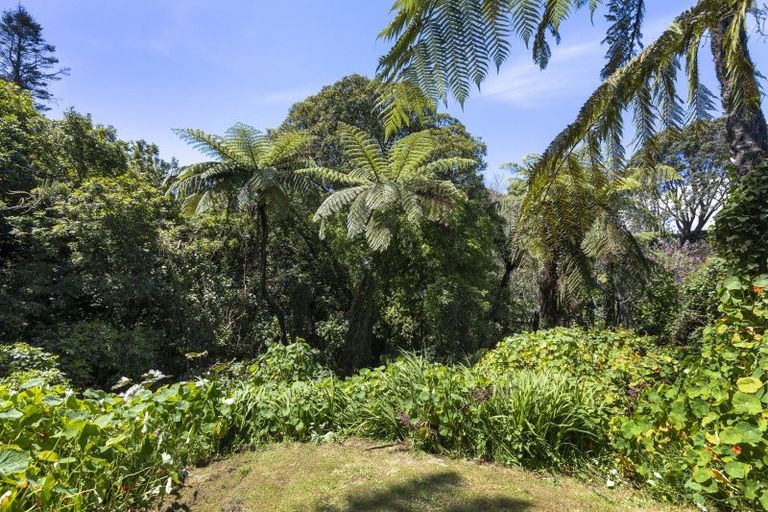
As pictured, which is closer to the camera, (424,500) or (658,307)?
(424,500)

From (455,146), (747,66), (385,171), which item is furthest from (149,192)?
(747,66)

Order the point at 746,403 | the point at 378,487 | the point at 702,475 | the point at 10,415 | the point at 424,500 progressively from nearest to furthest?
the point at 10,415
the point at 746,403
the point at 702,475
the point at 424,500
the point at 378,487

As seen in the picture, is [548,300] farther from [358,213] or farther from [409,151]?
[358,213]

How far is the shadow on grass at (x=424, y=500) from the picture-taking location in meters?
2.42

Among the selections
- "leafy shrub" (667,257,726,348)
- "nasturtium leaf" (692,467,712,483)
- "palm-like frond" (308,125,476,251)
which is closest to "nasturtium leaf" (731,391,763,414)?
"nasturtium leaf" (692,467,712,483)

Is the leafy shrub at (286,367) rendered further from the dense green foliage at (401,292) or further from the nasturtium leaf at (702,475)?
the nasturtium leaf at (702,475)

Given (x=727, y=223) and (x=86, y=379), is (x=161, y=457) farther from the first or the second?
(x=86, y=379)

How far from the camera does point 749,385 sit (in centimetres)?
207

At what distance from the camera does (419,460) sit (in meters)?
3.10

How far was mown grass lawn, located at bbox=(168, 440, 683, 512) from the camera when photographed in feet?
8.16

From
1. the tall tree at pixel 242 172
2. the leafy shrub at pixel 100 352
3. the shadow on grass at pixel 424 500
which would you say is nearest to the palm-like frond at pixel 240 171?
the tall tree at pixel 242 172

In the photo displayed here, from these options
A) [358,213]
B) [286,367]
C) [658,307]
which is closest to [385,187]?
[358,213]

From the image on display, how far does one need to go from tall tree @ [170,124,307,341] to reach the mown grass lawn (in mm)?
6765

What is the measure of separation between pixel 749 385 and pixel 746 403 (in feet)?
0.30
